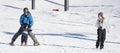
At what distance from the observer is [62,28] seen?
22.8 metres

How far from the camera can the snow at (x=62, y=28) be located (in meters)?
14.7

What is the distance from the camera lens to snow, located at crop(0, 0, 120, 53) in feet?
48.2

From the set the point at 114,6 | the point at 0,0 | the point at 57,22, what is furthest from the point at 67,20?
the point at 0,0

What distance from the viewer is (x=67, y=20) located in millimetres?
26984

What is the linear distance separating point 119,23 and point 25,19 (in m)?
11.7

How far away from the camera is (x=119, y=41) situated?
59.3ft

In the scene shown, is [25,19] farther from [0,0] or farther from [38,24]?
[0,0]

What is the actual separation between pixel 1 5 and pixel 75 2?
650cm

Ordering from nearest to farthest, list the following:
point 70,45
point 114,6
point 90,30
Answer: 1. point 70,45
2. point 90,30
3. point 114,6

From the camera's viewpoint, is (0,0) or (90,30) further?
(0,0)

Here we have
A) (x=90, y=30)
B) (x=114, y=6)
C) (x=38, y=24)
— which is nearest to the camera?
(x=90, y=30)

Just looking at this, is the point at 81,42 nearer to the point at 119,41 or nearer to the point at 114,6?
the point at 119,41

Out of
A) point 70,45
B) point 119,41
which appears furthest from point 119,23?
point 70,45

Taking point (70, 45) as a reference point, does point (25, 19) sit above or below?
above
